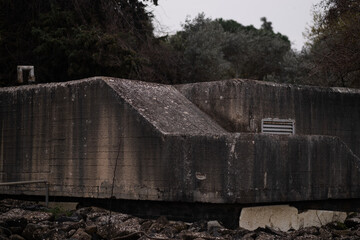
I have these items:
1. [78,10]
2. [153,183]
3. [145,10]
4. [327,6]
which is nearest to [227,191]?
[153,183]

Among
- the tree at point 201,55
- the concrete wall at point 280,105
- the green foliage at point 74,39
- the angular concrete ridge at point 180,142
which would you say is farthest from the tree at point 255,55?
the angular concrete ridge at point 180,142

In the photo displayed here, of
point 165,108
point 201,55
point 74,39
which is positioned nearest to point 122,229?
point 165,108

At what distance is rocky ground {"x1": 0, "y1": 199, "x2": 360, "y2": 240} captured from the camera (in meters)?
9.14

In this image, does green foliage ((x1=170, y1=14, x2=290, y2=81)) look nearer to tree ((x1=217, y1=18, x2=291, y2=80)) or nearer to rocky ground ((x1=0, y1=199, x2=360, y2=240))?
tree ((x1=217, y1=18, x2=291, y2=80))

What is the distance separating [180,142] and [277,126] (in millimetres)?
2606

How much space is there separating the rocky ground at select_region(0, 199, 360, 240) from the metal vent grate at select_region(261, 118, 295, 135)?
2.06 metres

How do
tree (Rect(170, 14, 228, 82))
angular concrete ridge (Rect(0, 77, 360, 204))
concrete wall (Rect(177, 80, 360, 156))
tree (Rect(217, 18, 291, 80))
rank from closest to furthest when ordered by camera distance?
angular concrete ridge (Rect(0, 77, 360, 204)) → concrete wall (Rect(177, 80, 360, 156)) → tree (Rect(170, 14, 228, 82)) → tree (Rect(217, 18, 291, 80))

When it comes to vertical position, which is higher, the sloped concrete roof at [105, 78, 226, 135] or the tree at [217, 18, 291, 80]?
the tree at [217, 18, 291, 80]

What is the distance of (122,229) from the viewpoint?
9273 millimetres

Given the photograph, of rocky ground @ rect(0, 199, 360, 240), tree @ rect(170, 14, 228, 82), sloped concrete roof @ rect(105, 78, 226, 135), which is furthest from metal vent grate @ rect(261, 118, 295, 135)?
tree @ rect(170, 14, 228, 82)

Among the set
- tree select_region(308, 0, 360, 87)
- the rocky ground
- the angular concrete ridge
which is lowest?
the rocky ground

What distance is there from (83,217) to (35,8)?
8381 millimetres

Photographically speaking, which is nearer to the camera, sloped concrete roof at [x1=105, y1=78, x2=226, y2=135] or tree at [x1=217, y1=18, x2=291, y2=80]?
sloped concrete roof at [x1=105, y1=78, x2=226, y2=135]

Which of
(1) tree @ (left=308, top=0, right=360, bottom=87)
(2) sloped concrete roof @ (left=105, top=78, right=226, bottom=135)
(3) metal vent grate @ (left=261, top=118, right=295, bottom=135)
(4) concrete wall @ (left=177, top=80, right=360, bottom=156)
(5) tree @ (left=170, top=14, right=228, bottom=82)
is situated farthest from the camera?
(5) tree @ (left=170, top=14, right=228, bottom=82)
